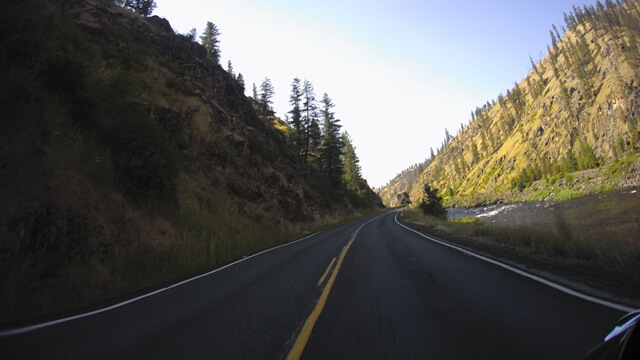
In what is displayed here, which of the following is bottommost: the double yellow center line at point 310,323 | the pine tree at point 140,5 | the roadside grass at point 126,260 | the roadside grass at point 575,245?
the roadside grass at point 575,245

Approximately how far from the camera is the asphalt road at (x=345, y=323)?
12.8 feet

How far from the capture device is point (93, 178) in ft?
35.6

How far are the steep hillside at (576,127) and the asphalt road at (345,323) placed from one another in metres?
66.0

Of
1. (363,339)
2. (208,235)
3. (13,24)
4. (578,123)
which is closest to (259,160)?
(208,235)

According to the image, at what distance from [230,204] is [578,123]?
110641 mm

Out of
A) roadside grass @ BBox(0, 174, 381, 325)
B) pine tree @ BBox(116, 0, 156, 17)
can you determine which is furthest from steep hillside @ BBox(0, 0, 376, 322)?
pine tree @ BBox(116, 0, 156, 17)

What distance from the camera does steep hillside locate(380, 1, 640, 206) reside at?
74938 millimetres

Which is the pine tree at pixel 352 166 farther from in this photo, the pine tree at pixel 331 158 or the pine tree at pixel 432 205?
the pine tree at pixel 432 205

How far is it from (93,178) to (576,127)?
386 ft

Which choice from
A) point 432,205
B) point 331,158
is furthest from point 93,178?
point 331,158

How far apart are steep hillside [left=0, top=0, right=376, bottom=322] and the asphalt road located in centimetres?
222

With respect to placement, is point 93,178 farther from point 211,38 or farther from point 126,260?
point 211,38

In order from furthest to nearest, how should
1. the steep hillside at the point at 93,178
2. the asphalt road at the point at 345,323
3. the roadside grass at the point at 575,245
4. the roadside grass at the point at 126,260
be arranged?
the steep hillside at the point at 93,178
the roadside grass at the point at 575,245
the roadside grass at the point at 126,260
the asphalt road at the point at 345,323

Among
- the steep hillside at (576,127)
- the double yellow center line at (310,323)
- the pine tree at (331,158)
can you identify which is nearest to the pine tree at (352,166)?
the pine tree at (331,158)
